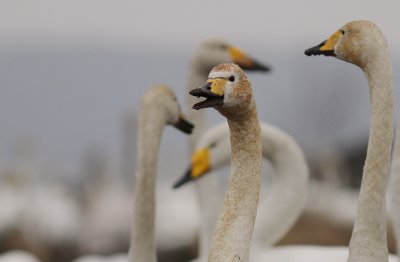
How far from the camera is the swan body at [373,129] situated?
5945 millimetres

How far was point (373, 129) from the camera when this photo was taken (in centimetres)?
616

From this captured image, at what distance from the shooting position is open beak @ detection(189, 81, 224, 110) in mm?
5000

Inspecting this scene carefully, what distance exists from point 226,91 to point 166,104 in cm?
286

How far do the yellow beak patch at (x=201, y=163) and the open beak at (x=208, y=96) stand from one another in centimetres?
367

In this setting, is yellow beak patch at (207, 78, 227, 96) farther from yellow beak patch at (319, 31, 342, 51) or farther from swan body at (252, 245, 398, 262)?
swan body at (252, 245, 398, 262)

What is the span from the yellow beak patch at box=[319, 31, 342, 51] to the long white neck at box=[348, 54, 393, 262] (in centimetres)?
26

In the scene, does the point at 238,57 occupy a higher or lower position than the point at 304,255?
higher

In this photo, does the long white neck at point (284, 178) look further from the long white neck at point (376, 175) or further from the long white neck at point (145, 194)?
the long white neck at point (376, 175)

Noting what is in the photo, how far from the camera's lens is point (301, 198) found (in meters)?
8.56

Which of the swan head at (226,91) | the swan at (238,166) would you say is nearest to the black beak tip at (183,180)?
the swan at (238,166)

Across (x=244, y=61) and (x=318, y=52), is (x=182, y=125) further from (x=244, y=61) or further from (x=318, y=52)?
(x=244, y=61)

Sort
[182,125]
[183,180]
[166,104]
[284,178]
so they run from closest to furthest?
[166,104], [182,125], [284,178], [183,180]

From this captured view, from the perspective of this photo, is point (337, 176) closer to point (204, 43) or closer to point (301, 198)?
point (204, 43)

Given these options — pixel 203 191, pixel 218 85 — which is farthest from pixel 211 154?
pixel 218 85
